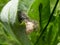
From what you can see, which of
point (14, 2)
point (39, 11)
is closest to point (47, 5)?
point (39, 11)

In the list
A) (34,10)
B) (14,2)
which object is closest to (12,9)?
(14,2)

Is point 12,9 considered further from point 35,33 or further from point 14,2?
point 35,33

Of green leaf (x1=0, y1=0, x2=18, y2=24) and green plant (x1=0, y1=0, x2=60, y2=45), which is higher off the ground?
green leaf (x1=0, y1=0, x2=18, y2=24)

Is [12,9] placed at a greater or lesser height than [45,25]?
greater

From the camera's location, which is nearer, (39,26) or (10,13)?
(10,13)

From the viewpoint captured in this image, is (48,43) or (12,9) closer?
(12,9)

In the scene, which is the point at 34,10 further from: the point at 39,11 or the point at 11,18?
the point at 11,18

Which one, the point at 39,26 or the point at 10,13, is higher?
the point at 10,13

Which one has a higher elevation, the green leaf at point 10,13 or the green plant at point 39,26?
the green leaf at point 10,13

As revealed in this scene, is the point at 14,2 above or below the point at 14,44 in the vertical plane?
above
